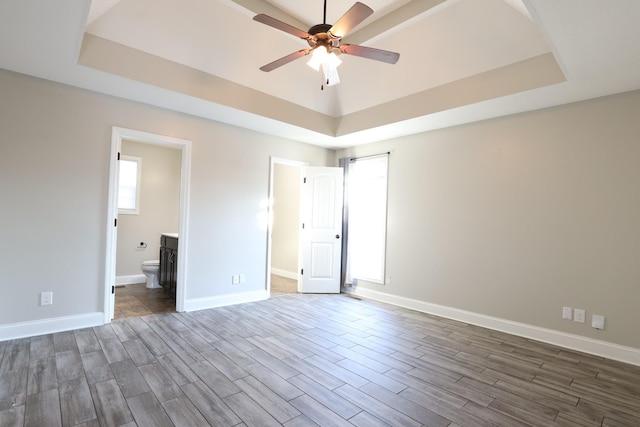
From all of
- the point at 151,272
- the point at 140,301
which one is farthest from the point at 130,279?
the point at 140,301

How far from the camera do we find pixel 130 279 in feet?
18.5

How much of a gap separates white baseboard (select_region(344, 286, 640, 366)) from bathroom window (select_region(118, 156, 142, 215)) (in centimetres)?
463

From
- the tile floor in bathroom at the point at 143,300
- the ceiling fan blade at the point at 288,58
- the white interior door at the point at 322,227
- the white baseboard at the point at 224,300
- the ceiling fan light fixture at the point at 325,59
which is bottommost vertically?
the tile floor in bathroom at the point at 143,300

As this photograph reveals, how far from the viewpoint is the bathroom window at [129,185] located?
555 centimetres

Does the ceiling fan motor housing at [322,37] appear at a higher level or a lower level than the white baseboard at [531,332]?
higher

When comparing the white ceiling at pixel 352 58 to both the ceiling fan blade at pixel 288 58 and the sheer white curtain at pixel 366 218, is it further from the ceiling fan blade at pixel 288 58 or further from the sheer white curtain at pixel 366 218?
the sheer white curtain at pixel 366 218

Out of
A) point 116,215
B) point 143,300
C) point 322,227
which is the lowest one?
point 143,300

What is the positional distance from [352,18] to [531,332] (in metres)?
3.75

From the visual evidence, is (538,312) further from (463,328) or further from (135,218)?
(135,218)

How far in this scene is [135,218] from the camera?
18.7 feet

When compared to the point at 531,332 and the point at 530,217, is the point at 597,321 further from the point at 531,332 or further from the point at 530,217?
the point at 530,217

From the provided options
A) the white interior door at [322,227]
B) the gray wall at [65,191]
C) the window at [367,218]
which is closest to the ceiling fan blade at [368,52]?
the gray wall at [65,191]

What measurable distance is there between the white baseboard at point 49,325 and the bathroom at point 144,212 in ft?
5.18

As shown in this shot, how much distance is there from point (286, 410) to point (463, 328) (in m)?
2.69
